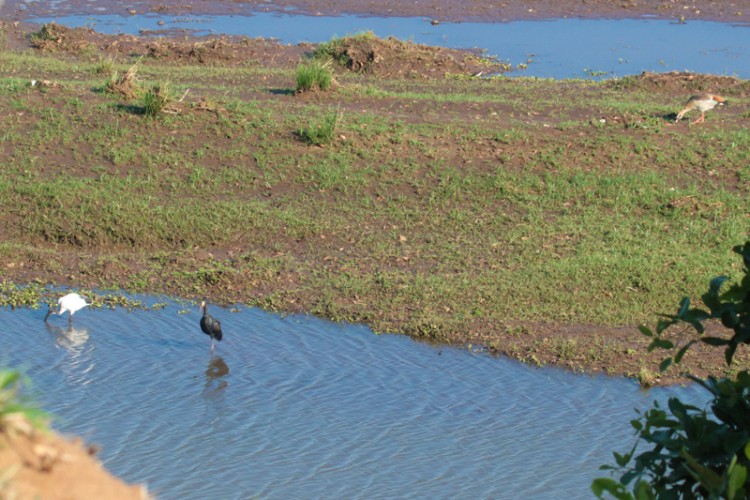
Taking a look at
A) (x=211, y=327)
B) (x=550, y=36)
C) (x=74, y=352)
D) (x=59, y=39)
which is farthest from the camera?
(x=550, y=36)

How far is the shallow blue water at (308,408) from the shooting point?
7160 mm

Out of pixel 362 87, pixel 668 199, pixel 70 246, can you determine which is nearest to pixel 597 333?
pixel 668 199

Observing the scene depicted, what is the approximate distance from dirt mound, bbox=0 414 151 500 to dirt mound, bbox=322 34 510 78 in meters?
18.0

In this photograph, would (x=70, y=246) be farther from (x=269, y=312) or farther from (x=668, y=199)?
(x=668, y=199)

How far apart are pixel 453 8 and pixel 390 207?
18870 mm

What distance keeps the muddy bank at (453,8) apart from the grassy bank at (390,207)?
13.4 meters

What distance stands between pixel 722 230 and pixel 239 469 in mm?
6987

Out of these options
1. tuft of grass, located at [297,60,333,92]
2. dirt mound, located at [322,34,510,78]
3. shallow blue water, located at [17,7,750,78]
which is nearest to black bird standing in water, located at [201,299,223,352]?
tuft of grass, located at [297,60,333,92]

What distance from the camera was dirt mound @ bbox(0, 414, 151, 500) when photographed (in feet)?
9.12

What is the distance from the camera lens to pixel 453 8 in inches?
1180

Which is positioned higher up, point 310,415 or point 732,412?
point 732,412

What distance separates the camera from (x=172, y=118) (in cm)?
1411

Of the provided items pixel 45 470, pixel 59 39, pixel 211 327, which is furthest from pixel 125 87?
pixel 45 470

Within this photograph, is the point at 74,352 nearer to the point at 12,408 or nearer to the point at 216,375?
the point at 216,375
